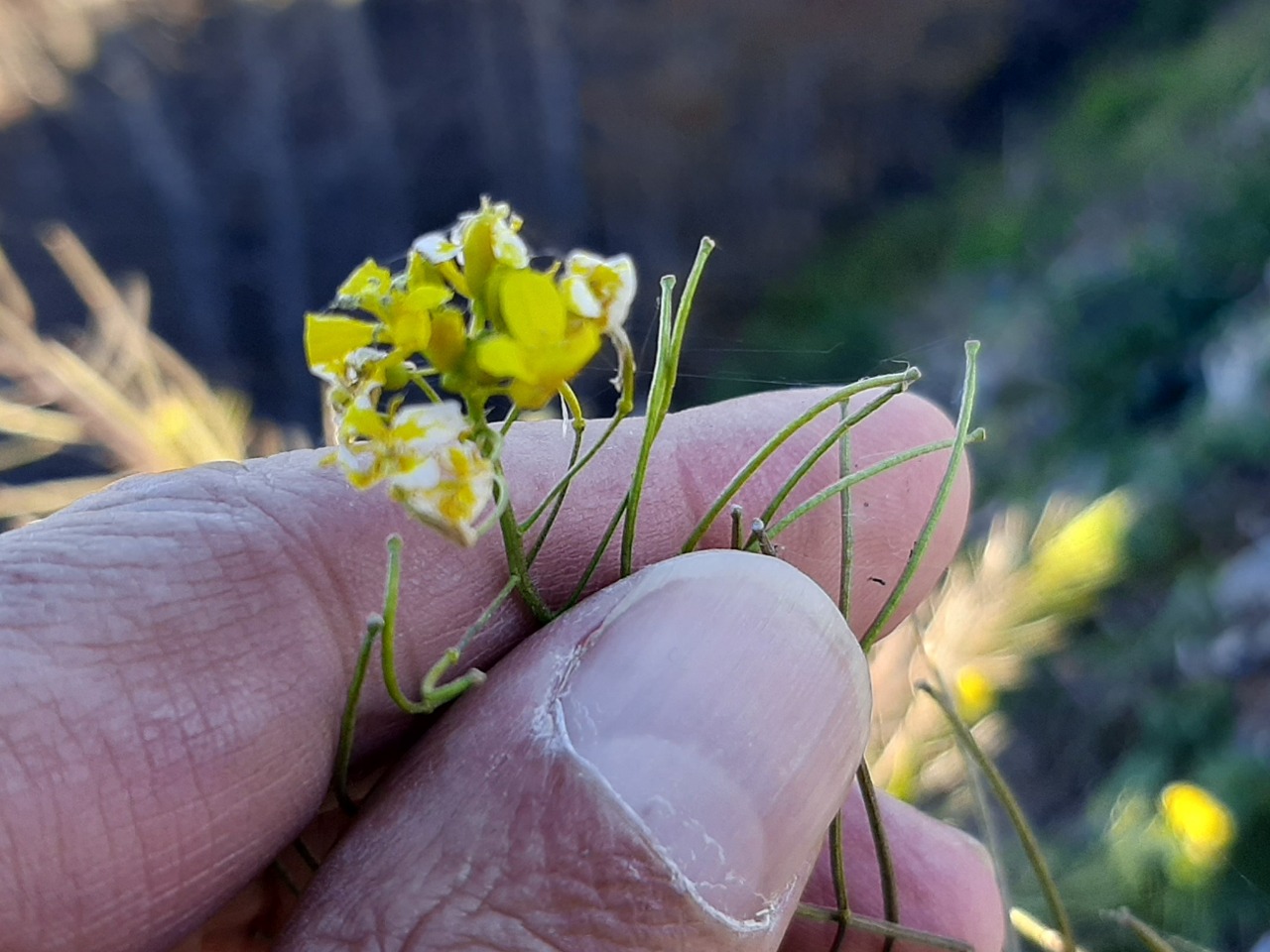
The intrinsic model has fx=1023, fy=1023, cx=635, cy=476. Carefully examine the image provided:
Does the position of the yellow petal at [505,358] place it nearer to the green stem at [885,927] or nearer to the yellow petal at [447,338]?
the yellow petal at [447,338]

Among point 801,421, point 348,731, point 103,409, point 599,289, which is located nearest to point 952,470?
point 801,421

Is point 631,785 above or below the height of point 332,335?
below

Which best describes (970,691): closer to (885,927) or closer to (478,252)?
(885,927)

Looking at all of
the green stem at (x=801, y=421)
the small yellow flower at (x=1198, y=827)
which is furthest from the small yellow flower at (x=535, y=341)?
the small yellow flower at (x=1198, y=827)

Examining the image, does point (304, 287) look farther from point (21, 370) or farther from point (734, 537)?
point (734, 537)

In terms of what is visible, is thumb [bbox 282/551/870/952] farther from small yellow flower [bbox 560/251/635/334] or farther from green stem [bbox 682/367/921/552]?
small yellow flower [bbox 560/251/635/334]

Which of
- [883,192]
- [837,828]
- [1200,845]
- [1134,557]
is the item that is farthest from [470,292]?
[883,192]

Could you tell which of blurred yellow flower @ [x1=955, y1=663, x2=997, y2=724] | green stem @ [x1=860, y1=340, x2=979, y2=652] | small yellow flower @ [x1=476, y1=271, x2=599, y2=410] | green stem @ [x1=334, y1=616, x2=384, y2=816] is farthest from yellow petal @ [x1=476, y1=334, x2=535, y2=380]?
blurred yellow flower @ [x1=955, y1=663, x2=997, y2=724]
